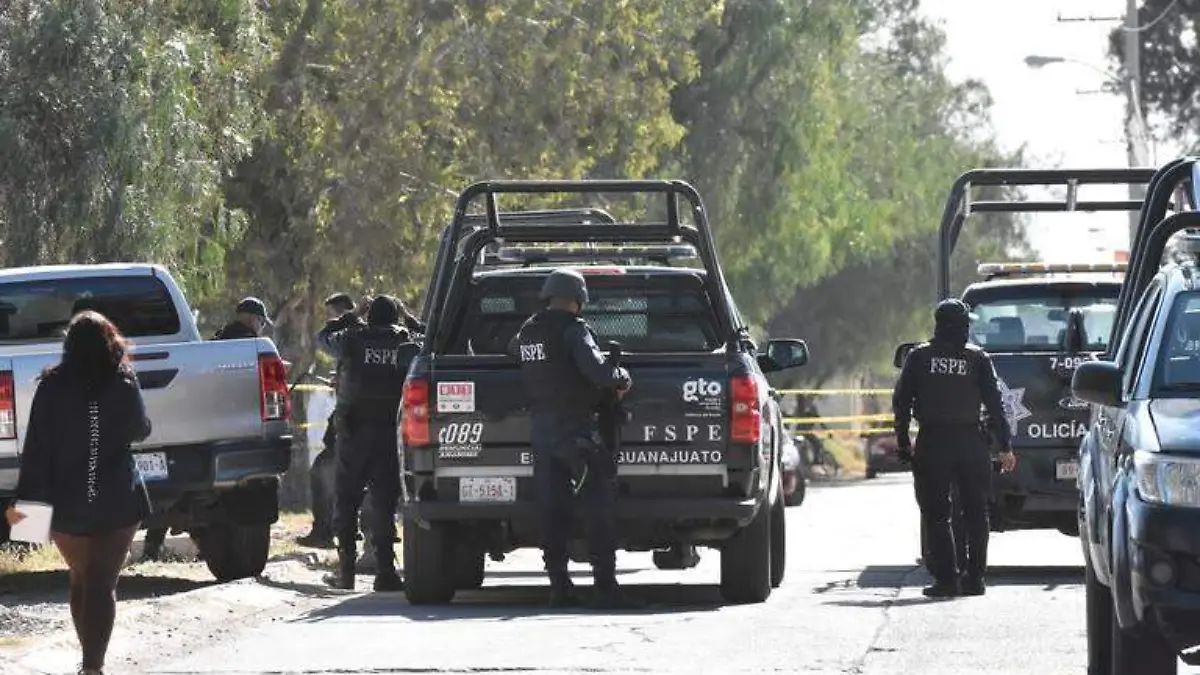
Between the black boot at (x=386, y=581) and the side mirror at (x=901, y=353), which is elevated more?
the side mirror at (x=901, y=353)

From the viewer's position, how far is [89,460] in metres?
11.4

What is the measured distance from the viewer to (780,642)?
13.5m

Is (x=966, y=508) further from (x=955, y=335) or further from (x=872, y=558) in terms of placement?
(x=872, y=558)

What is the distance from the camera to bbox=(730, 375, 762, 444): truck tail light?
49.9 ft

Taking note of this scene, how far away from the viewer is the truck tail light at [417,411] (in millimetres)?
15188

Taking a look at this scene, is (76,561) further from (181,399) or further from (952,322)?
(952,322)

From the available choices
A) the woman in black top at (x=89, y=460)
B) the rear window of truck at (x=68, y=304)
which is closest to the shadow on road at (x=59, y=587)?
the rear window of truck at (x=68, y=304)

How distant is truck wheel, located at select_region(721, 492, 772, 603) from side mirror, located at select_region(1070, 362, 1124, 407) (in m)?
5.29

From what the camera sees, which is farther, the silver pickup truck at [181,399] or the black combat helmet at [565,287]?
the silver pickup truck at [181,399]

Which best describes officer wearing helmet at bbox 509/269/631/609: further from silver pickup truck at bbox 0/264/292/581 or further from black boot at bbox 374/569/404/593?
black boot at bbox 374/569/404/593

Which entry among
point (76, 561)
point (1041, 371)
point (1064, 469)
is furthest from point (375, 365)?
point (76, 561)

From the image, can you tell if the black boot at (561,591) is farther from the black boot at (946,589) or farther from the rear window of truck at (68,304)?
the rear window of truck at (68,304)

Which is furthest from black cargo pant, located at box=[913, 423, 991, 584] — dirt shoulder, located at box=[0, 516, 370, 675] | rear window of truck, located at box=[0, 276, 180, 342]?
rear window of truck, located at box=[0, 276, 180, 342]

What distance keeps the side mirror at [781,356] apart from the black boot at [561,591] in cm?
202
